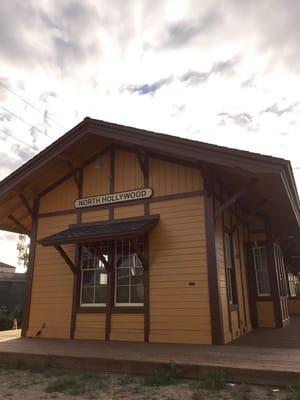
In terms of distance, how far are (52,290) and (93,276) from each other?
117 cm

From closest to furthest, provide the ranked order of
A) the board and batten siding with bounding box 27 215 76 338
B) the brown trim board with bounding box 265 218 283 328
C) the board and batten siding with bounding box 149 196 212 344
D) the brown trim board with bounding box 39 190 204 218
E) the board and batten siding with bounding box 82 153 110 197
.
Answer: the board and batten siding with bounding box 149 196 212 344, the brown trim board with bounding box 39 190 204 218, the board and batten siding with bounding box 27 215 76 338, the board and batten siding with bounding box 82 153 110 197, the brown trim board with bounding box 265 218 283 328

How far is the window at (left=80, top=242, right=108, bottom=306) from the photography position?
782 cm

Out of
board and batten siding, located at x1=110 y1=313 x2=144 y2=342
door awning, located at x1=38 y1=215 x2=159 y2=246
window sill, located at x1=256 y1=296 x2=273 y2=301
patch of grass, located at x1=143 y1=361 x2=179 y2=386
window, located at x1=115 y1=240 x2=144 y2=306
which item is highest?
door awning, located at x1=38 y1=215 x2=159 y2=246

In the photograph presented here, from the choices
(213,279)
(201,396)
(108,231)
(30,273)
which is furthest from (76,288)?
(201,396)

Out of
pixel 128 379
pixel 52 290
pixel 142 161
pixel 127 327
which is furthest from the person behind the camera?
pixel 52 290

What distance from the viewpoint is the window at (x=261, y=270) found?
974cm

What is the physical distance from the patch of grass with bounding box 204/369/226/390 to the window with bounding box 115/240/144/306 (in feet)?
9.40

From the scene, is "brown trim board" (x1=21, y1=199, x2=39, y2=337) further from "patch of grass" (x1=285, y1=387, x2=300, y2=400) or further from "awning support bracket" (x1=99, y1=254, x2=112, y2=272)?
"patch of grass" (x1=285, y1=387, x2=300, y2=400)

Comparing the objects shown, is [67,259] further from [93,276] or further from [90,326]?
[90,326]

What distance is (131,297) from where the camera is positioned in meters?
7.43

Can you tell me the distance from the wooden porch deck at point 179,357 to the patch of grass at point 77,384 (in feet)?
1.16

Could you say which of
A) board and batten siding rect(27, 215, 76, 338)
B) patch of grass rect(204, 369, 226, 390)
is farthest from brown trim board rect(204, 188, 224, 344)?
board and batten siding rect(27, 215, 76, 338)

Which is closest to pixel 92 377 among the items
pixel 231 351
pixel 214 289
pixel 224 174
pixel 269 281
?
pixel 231 351

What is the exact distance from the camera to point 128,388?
446 centimetres
